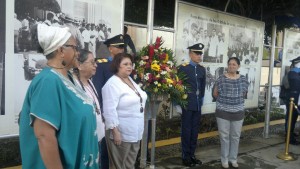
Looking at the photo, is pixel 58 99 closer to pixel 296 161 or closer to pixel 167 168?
pixel 167 168

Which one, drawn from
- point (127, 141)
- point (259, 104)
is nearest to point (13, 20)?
point (127, 141)

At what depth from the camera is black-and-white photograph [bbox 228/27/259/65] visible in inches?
261

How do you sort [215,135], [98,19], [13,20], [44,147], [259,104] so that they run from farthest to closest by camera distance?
[259,104] < [215,135] < [98,19] < [13,20] < [44,147]

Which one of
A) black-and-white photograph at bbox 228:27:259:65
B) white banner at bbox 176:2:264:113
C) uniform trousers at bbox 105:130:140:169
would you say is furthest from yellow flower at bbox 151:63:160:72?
black-and-white photograph at bbox 228:27:259:65

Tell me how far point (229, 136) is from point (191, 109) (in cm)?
78

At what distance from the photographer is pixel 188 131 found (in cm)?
511

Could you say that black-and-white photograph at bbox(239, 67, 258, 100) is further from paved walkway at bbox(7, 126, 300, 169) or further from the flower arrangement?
the flower arrangement

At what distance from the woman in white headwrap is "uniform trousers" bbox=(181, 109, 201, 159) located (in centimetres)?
323

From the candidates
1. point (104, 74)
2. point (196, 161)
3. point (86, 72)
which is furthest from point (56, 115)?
point (196, 161)

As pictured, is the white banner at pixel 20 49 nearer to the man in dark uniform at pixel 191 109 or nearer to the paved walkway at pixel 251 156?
the man in dark uniform at pixel 191 109

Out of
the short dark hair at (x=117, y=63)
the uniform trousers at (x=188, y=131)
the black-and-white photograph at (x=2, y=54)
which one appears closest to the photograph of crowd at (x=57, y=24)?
A: the black-and-white photograph at (x=2, y=54)

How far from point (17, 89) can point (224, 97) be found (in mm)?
3020

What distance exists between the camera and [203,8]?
587 cm

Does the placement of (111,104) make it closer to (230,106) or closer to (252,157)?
(230,106)
